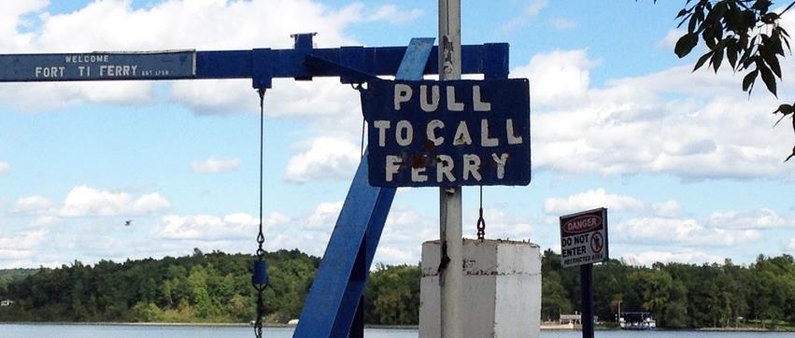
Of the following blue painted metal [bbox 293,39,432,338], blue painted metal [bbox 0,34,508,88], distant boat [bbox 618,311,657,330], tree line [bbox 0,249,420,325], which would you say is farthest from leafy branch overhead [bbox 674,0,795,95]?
distant boat [bbox 618,311,657,330]

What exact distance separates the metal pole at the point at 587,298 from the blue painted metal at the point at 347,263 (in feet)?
8.51

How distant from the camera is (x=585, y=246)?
8586 millimetres

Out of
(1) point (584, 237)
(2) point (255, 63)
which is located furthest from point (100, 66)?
(1) point (584, 237)

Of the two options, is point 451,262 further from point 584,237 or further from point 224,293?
point 224,293

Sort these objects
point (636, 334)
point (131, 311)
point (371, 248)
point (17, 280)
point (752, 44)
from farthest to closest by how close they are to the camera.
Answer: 1. point (17, 280)
2. point (131, 311)
3. point (636, 334)
4. point (371, 248)
5. point (752, 44)

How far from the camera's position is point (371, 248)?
1231 cm

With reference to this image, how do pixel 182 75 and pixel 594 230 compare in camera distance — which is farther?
pixel 182 75

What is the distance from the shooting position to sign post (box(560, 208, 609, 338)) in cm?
844

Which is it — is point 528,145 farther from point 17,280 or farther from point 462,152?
point 17,280

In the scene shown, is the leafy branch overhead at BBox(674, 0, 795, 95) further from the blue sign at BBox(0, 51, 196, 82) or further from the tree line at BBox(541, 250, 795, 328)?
the tree line at BBox(541, 250, 795, 328)

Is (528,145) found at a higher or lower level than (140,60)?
lower

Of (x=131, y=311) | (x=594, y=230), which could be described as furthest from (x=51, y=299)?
(x=594, y=230)

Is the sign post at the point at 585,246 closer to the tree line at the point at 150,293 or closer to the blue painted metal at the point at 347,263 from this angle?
the blue painted metal at the point at 347,263

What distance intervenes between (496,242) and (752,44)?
3.03 meters
